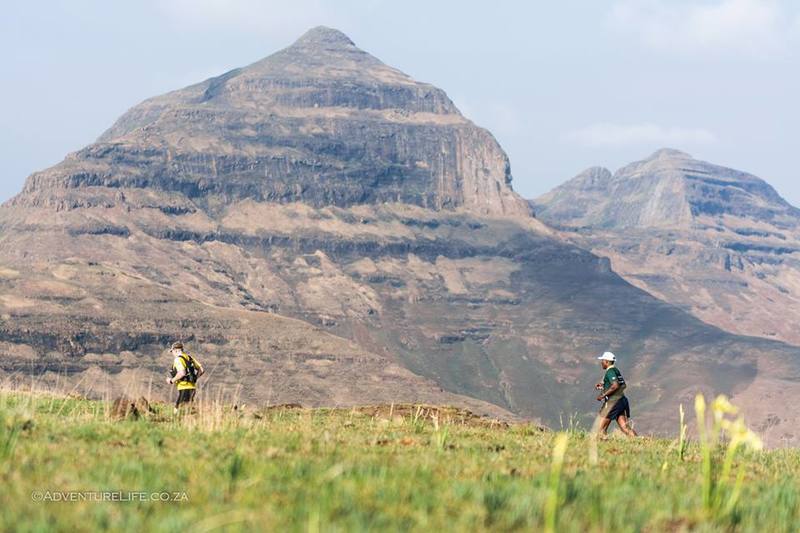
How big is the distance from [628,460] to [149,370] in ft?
572

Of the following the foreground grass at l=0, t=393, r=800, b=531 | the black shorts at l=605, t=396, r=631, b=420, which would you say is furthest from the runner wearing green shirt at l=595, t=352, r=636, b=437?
the foreground grass at l=0, t=393, r=800, b=531

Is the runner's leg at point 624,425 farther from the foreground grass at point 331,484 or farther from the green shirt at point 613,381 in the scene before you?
the foreground grass at point 331,484

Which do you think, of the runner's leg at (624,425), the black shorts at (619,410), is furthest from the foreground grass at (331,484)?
the runner's leg at (624,425)

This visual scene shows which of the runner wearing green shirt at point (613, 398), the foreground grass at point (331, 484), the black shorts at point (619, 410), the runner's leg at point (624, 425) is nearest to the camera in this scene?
the foreground grass at point (331, 484)

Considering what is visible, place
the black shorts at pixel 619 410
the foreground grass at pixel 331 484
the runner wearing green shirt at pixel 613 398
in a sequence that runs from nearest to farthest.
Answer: the foreground grass at pixel 331 484 → the runner wearing green shirt at pixel 613 398 → the black shorts at pixel 619 410

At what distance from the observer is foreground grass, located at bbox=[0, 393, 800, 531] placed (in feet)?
25.7

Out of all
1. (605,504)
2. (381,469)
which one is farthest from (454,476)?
(605,504)

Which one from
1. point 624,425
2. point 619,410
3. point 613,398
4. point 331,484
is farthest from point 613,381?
point 331,484

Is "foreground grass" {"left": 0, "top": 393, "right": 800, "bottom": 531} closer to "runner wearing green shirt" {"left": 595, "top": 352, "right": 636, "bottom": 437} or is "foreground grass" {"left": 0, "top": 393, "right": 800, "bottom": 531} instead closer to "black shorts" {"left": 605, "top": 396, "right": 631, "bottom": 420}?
"runner wearing green shirt" {"left": 595, "top": 352, "right": 636, "bottom": 437}

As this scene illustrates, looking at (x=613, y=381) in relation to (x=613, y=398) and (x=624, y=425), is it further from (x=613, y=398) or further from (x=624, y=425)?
(x=624, y=425)

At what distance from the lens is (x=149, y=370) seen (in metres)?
183

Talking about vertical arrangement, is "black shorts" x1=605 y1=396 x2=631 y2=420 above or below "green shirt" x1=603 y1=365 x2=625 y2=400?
below

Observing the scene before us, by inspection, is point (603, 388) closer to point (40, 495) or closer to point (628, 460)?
point (628, 460)

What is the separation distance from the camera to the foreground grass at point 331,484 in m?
7.84
